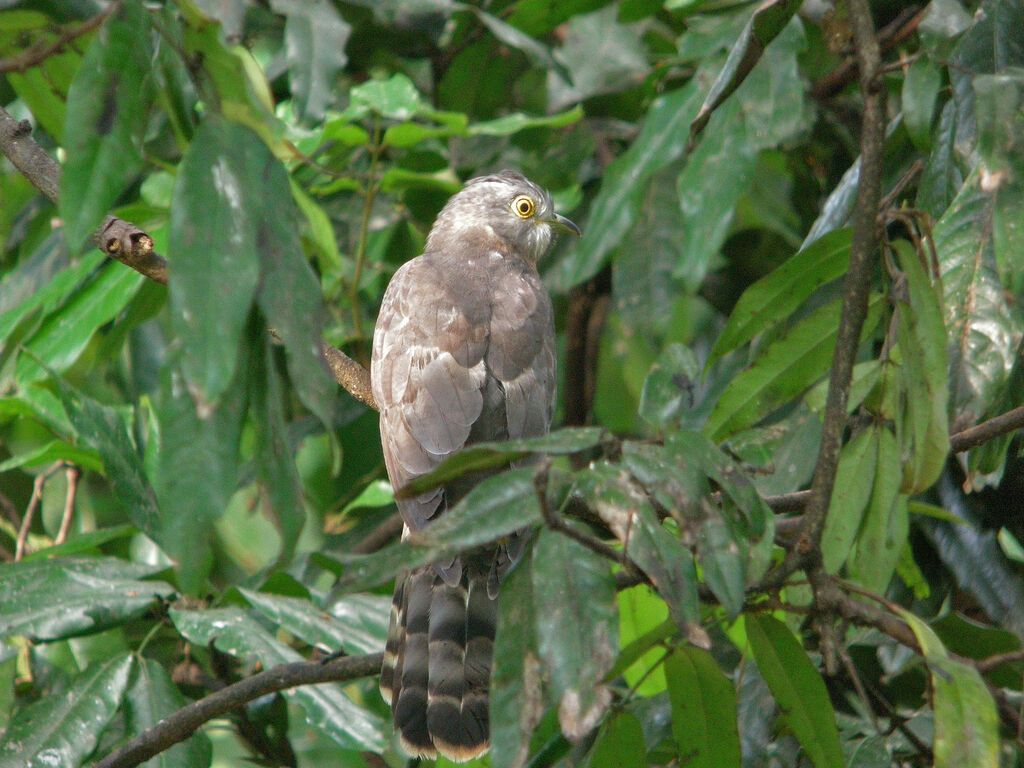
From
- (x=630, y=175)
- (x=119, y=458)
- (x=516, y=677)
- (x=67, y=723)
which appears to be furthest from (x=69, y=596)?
(x=630, y=175)

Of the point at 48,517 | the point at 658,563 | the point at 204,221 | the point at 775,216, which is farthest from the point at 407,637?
the point at 775,216

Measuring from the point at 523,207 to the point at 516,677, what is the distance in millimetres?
3948

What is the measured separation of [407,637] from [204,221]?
79.0 inches

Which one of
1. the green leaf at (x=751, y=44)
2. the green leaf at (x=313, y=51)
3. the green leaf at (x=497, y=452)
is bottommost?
the green leaf at (x=497, y=452)

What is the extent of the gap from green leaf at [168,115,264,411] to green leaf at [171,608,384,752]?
177 centimetres

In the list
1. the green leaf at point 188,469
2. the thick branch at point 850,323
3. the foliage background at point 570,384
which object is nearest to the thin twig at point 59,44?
the foliage background at point 570,384

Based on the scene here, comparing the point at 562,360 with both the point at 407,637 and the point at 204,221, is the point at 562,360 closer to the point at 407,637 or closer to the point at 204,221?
the point at 407,637

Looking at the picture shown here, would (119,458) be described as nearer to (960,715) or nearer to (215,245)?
(215,245)

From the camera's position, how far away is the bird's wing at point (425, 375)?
12.4 feet

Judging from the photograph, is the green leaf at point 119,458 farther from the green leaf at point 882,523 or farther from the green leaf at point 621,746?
the green leaf at point 882,523

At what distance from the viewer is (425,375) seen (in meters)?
4.01

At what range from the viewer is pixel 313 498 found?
5156mm

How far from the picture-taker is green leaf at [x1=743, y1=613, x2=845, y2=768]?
2.34 metres

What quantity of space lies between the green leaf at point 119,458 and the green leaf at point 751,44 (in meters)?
2.41
